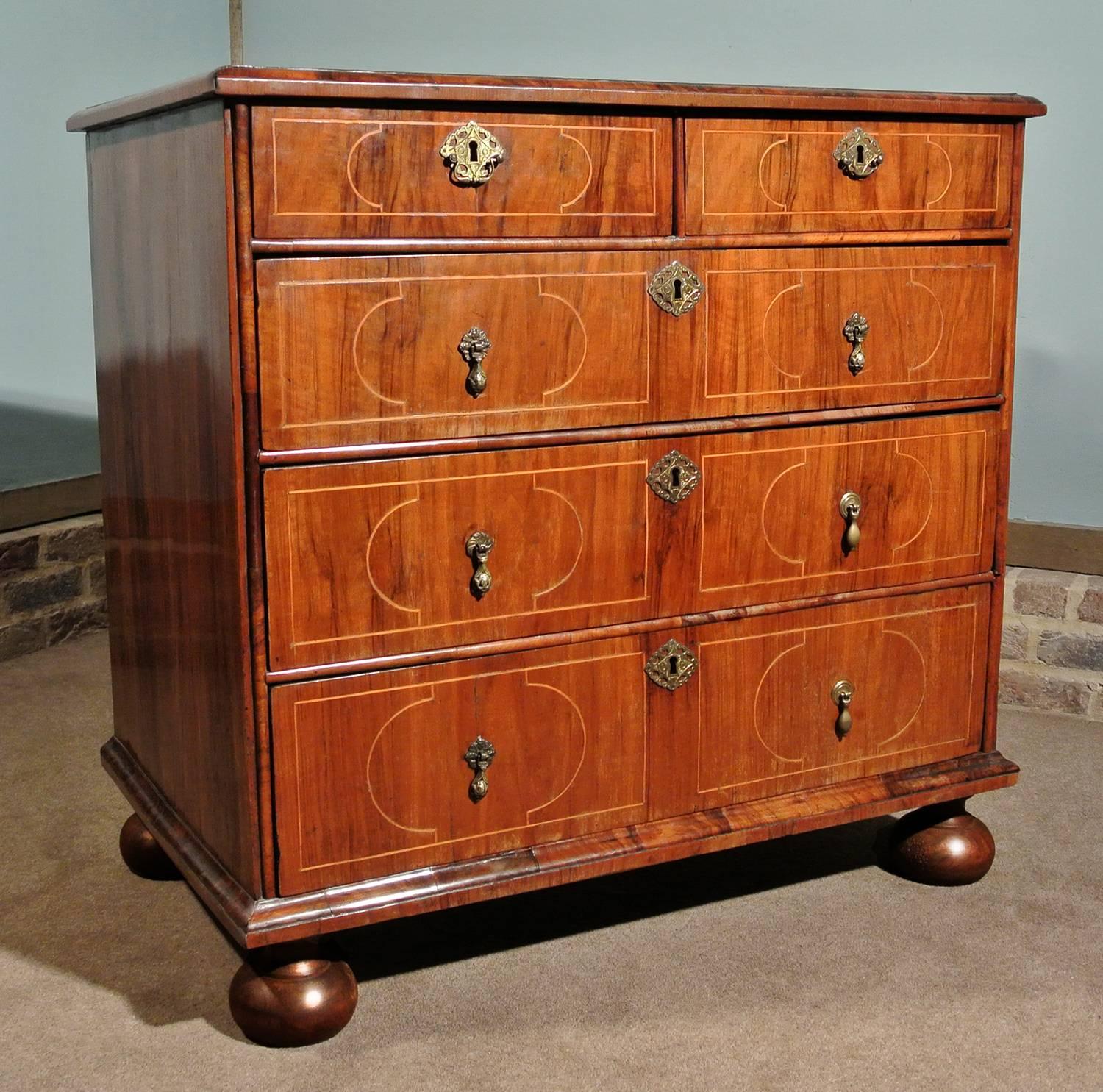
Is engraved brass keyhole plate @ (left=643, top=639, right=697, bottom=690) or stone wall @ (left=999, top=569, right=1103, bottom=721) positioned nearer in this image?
engraved brass keyhole plate @ (left=643, top=639, right=697, bottom=690)

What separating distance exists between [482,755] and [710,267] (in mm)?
692

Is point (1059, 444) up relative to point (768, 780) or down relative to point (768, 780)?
up

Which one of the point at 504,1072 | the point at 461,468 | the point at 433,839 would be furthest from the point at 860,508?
the point at 504,1072

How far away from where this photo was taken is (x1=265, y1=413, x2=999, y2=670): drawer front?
5.82 feet

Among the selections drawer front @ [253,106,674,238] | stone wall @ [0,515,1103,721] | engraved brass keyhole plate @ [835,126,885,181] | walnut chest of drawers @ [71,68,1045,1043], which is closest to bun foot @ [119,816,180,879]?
walnut chest of drawers @ [71,68,1045,1043]

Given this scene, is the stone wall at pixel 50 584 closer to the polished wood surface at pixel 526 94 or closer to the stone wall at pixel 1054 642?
the polished wood surface at pixel 526 94

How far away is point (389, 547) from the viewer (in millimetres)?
1804

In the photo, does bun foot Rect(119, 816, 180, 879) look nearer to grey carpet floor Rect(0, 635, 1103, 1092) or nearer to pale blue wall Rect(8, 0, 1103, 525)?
grey carpet floor Rect(0, 635, 1103, 1092)

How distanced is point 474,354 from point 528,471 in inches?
6.5

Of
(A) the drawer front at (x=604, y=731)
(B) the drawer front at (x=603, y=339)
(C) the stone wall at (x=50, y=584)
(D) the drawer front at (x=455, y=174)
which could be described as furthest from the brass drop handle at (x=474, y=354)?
(C) the stone wall at (x=50, y=584)

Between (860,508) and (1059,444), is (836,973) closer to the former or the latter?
(860,508)

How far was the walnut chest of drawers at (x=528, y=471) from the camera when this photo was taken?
5.68ft

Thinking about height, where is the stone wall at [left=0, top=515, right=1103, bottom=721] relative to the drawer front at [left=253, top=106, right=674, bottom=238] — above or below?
below

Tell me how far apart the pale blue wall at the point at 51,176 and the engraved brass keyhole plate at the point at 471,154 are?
203 cm
